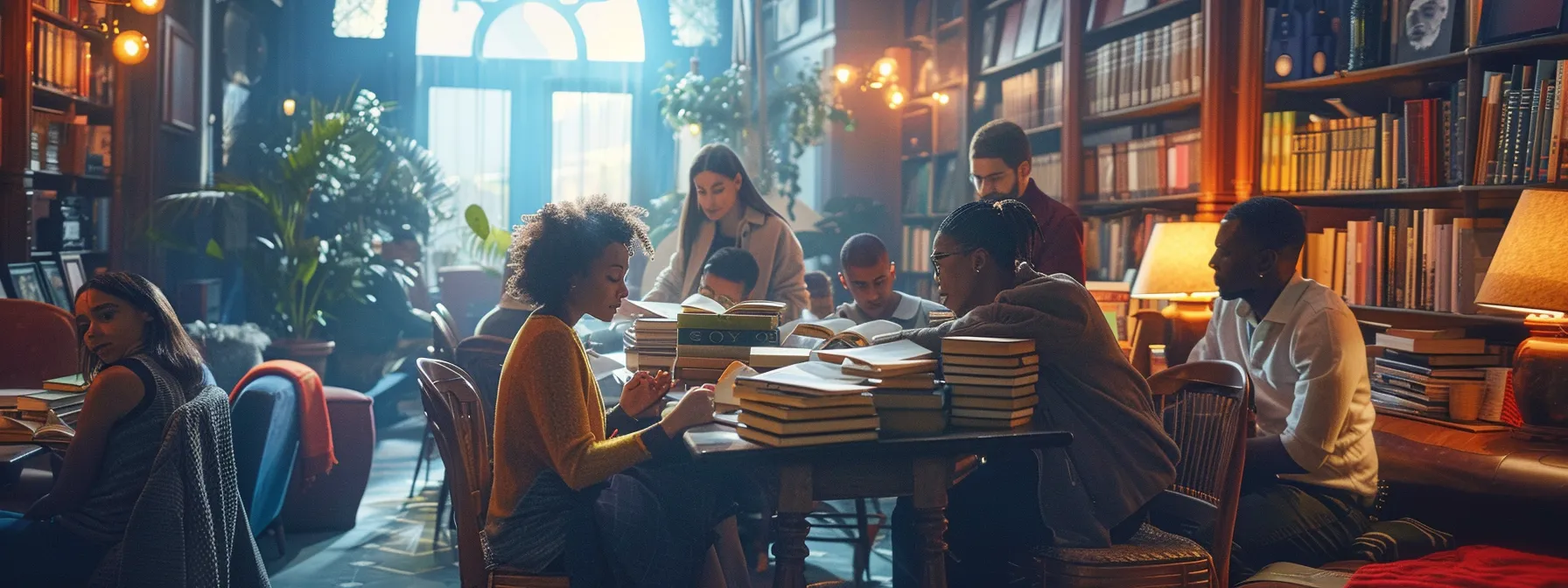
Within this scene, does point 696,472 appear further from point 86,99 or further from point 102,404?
point 86,99

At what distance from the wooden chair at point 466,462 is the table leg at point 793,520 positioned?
15.9 inches

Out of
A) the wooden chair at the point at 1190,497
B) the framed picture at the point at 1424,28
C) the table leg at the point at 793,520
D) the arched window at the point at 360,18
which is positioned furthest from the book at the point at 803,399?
the arched window at the point at 360,18

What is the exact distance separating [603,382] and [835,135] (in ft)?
15.5

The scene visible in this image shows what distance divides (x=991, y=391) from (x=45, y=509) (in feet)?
6.62

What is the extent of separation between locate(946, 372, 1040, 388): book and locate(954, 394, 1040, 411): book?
0.03 meters

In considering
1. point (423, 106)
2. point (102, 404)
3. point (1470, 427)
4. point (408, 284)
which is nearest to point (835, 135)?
point (408, 284)

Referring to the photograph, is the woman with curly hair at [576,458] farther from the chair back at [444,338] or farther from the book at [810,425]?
the chair back at [444,338]

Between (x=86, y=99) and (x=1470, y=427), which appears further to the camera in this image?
(x=86, y=99)

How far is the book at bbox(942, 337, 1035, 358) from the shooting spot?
2.07m

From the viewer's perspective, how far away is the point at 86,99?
19.4 feet

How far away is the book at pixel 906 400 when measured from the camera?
2070 mm

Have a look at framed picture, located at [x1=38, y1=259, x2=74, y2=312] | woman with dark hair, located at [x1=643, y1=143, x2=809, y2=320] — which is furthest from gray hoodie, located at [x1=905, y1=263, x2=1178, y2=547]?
framed picture, located at [x1=38, y1=259, x2=74, y2=312]

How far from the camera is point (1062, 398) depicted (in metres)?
2.22

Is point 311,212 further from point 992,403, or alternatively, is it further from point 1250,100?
point 992,403
